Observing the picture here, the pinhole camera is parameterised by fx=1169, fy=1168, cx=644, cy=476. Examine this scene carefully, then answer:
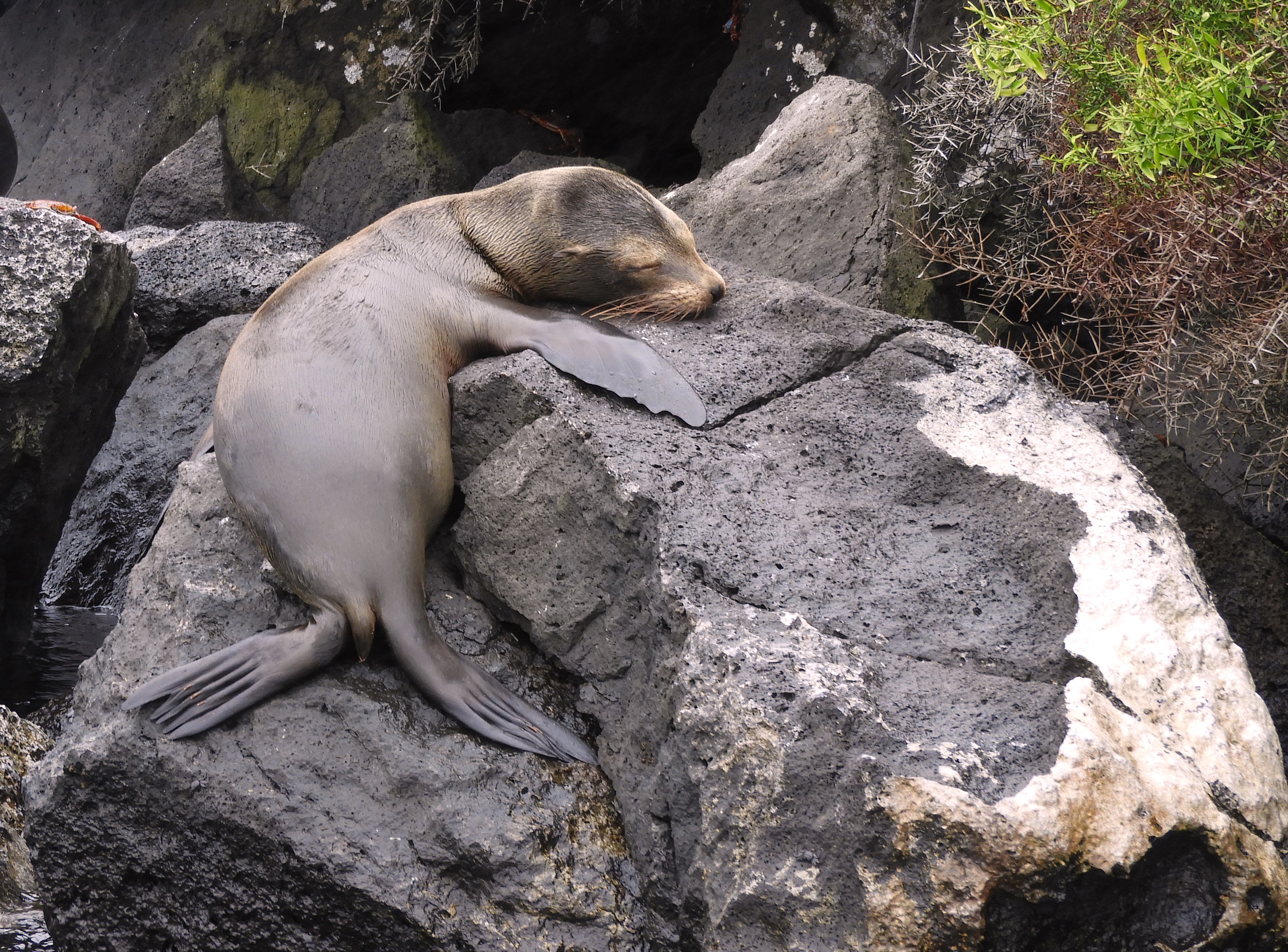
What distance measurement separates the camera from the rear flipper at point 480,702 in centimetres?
268

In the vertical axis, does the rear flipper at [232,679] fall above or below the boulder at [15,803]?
above

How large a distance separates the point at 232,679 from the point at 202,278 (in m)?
3.59

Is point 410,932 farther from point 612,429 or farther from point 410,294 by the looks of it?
point 410,294

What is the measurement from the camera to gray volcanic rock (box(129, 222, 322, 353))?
5.70 metres

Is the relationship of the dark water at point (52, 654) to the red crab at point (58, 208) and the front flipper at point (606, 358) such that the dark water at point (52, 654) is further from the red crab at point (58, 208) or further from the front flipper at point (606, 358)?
the front flipper at point (606, 358)

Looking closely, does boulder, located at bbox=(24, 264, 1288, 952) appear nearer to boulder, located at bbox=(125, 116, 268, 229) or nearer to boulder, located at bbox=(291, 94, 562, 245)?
boulder, located at bbox=(291, 94, 562, 245)

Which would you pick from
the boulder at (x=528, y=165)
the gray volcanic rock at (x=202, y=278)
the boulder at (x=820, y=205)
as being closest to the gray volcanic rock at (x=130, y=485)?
the gray volcanic rock at (x=202, y=278)

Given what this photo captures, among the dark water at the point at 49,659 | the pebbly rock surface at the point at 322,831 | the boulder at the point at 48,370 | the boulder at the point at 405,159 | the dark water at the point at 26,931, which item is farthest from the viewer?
the boulder at the point at 405,159

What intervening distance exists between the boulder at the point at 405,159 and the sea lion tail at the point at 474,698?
4883 millimetres

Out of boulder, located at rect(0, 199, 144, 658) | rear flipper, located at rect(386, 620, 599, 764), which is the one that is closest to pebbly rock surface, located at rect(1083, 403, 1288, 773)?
rear flipper, located at rect(386, 620, 599, 764)

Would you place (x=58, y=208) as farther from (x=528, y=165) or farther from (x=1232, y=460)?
(x=1232, y=460)

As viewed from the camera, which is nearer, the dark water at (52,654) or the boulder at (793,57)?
the dark water at (52,654)

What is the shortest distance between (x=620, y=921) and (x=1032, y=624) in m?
1.07

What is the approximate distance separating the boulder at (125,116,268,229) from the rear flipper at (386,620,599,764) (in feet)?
17.3
